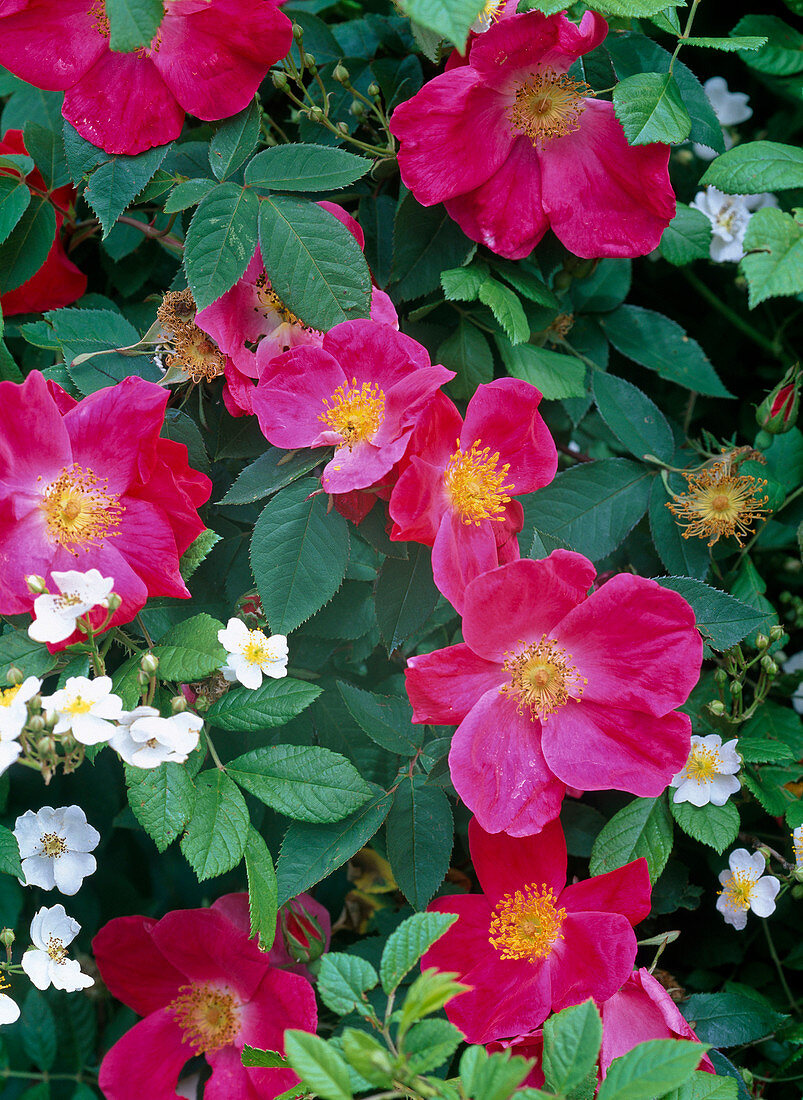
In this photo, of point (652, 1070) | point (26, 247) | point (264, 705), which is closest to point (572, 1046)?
point (652, 1070)

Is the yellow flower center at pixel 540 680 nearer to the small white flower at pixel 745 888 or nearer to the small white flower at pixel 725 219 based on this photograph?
the small white flower at pixel 745 888

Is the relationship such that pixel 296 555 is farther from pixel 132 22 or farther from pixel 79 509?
pixel 132 22

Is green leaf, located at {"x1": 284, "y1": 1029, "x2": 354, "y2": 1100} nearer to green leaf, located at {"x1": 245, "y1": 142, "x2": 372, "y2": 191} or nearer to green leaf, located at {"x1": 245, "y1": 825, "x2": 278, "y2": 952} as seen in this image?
green leaf, located at {"x1": 245, "y1": 825, "x2": 278, "y2": 952}

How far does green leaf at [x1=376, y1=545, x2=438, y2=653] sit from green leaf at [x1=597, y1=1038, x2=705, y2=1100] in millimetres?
388

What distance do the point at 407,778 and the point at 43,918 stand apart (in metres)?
0.38

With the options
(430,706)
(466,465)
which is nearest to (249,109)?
(466,465)

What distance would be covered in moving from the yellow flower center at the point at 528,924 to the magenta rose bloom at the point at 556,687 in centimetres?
11

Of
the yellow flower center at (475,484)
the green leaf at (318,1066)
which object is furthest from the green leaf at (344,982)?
the yellow flower center at (475,484)

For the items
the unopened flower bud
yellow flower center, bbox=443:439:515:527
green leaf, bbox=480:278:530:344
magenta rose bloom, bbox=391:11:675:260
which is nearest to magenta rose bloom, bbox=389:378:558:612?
yellow flower center, bbox=443:439:515:527

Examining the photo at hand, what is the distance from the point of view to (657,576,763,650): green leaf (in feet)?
3.08

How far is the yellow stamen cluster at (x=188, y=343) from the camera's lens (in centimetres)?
93

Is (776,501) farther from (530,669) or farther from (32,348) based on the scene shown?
(32,348)

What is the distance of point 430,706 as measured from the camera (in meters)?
0.83

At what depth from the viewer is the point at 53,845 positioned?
89cm
